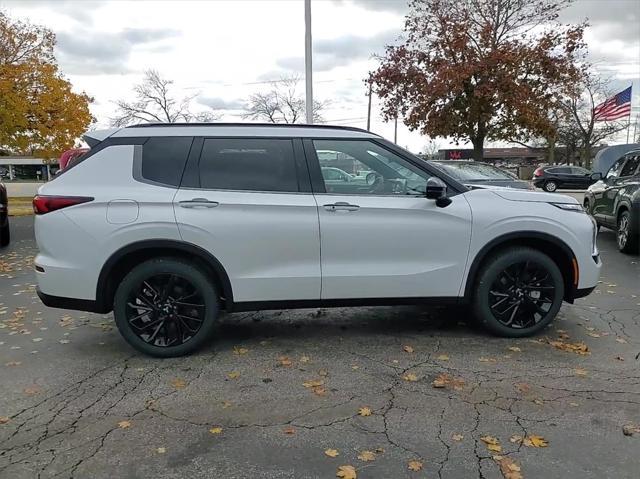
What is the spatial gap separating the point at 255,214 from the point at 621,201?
7242 millimetres

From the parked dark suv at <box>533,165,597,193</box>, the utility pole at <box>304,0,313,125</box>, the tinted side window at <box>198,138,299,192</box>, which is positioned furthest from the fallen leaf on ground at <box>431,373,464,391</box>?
the parked dark suv at <box>533,165,597,193</box>

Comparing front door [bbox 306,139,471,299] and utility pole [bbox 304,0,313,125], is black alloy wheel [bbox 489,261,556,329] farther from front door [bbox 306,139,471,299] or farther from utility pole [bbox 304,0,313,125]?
utility pole [bbox 304,0,313,125]

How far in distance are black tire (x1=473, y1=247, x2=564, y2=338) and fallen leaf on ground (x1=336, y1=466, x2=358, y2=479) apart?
7.36ft

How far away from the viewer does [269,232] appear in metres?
4.33

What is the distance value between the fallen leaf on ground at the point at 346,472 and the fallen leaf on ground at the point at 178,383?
1.52 meters

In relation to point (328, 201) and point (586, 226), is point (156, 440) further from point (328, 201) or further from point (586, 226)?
point (586, 226)

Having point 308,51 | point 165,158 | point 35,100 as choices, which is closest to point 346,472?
point 165,158

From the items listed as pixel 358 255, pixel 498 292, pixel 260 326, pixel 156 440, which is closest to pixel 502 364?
pixel 498 292

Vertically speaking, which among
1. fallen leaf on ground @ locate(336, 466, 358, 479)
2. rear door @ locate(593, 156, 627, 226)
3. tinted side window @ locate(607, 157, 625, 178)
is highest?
tinted side window @ locate(607, 157, 625, 178)

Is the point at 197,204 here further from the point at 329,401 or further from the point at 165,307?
the point at 329,401

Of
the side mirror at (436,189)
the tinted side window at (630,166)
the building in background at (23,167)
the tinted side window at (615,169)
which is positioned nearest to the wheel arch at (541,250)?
the side mirror at (436,189)

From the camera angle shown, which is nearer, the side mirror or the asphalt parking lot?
the asphalt parking lot

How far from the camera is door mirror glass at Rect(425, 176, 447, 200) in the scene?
Answer: 171 inches

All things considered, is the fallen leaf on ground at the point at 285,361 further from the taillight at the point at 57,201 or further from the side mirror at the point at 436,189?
the taillight at the point at 57,201
